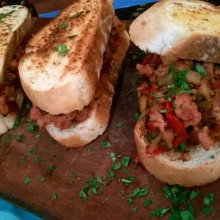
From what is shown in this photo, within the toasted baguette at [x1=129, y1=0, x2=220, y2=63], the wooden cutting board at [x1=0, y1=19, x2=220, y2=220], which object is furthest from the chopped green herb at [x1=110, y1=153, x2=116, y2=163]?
the toasted baguette at [x1=129, y1=0, x2=220, y2=63]

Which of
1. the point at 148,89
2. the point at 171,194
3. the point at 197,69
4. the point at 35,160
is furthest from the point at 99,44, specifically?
the point at 171,194

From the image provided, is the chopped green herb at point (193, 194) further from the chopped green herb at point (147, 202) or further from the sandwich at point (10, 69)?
the sandwich at point (10, 69)

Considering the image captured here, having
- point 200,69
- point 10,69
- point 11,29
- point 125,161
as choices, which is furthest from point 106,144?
point 11,29

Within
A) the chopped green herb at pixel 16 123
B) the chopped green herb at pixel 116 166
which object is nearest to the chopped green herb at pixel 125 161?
the chopped green herb at pixel 116 166

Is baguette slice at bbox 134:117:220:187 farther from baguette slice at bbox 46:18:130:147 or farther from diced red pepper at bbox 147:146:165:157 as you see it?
baguette slice at bbox 46:18:130:147

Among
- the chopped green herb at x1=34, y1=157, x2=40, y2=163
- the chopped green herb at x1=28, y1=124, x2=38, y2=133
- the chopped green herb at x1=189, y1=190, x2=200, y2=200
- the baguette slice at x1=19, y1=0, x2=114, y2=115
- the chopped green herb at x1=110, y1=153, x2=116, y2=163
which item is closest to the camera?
the chopped green herb at x1=189, y1=190, x2=200, y2=200

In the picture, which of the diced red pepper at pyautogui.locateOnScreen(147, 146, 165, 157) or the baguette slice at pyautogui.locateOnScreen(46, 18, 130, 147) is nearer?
the diced red pepper at pyautogui.locateOnScreen(147, 146, 165, 157)
